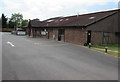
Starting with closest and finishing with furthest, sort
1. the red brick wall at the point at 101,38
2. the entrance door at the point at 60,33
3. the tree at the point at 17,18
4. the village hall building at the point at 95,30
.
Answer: the village hall building at the point at 95,30, the red brick wall at the point at 101,38, the entrance door at the point at 60,33, the tree at the point at 17,18

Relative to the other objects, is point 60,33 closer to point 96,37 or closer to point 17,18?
point 96,37

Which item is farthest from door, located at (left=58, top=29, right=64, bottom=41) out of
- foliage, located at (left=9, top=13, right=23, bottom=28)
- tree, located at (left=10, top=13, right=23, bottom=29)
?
tree, located at (left=10, top=13, right=23, bottom=29)

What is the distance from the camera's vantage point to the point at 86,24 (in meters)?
23.1

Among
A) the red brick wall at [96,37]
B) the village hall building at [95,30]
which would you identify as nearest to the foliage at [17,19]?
the village hall building at [95,30]

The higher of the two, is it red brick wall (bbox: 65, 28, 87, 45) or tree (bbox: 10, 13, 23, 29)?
tree (bbox: 10, 13, 23, 29)

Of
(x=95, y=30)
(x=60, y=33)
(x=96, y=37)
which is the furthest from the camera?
(x=60, y=33)

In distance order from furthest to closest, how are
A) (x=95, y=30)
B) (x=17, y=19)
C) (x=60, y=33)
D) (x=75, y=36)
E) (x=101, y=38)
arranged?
(x=17, y=19)
(x=60, y=33)
(x=75, y=36)
(x=101, y=38)
(x=95, y=30)

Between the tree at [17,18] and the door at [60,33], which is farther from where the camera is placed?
Result: the tree at [17,18]

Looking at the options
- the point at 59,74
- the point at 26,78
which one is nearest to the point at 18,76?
the point at 26,78

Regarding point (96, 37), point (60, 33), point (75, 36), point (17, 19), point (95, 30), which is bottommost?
point (96, 37)

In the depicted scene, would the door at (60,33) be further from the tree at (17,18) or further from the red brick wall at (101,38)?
the tree at (17,18)

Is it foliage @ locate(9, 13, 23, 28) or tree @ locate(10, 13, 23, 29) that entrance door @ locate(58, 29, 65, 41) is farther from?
tree @ locate(10, 13, 23, 29)

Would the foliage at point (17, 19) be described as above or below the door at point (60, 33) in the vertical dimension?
above

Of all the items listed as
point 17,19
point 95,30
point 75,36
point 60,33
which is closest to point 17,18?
point 17,19
